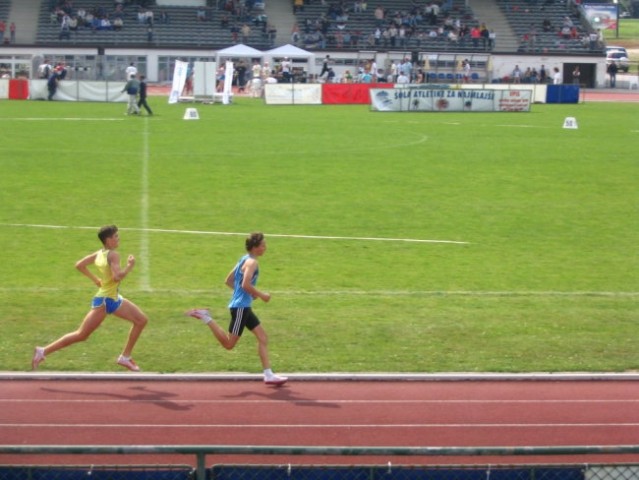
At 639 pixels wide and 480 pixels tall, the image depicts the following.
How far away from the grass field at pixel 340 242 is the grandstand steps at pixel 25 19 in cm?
3437

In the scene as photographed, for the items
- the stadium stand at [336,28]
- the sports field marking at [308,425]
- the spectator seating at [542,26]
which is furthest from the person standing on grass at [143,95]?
the spectator seating at [542,26]

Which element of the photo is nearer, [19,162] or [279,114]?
[19,162]

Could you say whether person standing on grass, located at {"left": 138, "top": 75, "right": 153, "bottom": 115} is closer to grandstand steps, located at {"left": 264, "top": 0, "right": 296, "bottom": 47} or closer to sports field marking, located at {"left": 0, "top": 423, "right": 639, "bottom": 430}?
grandstand steps, located at {"left": 264, "top": 0, "right": 296, "bottom": 47}

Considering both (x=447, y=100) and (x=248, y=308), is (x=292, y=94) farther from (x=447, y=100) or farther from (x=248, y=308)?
(x=248, y=308)

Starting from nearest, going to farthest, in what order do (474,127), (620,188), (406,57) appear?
1. (620,188)
2. (474,127)
3. (406,57)

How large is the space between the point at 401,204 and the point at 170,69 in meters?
51.1

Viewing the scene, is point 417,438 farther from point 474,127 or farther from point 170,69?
point 170,69

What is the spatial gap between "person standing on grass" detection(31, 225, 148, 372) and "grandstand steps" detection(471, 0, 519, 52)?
68.4m

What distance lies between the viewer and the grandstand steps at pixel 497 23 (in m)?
78.3

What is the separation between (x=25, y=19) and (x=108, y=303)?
221ft

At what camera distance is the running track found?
33.1ft

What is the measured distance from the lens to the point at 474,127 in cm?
4472

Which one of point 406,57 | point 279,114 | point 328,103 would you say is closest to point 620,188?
point 279,114

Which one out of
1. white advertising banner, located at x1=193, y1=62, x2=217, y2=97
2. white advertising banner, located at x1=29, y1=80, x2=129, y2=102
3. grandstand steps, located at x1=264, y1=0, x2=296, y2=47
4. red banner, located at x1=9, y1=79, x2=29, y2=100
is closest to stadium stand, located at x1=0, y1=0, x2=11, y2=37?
grandstand steps, located at x1=264, y1=0, x2=296, y2=47
